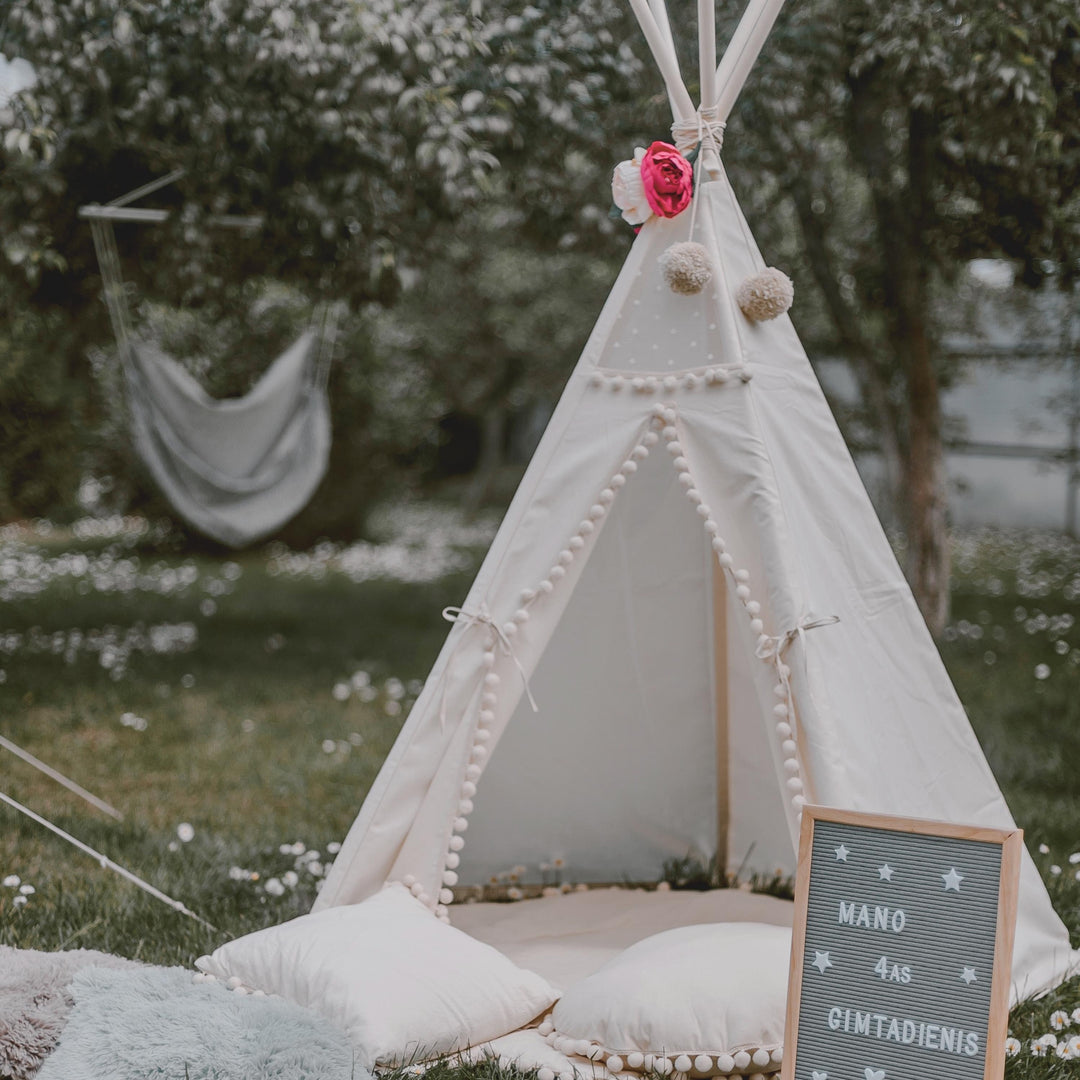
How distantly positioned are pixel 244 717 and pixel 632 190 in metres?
3.21

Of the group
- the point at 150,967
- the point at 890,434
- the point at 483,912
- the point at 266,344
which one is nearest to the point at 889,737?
the point at 483,912

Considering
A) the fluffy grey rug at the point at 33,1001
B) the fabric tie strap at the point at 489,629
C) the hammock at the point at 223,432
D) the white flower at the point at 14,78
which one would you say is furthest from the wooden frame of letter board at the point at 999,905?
the hammock at the point at 223,432

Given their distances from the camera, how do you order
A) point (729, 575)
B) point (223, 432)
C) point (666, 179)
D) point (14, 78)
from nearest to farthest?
point (729, 575) → point (666, 179) → point (14, 78) → point (223, 432)

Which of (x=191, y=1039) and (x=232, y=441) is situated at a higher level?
(x=232, y=441)

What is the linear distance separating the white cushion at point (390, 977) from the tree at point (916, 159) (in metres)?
3.11

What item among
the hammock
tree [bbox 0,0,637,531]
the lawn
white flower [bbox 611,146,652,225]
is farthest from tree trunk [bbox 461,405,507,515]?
white flower [bbox 611,146,652,225]

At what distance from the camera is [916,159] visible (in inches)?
212

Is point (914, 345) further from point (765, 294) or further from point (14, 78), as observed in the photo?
→ point (14, 78)

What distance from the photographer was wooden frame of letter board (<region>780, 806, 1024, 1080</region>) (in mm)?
1867

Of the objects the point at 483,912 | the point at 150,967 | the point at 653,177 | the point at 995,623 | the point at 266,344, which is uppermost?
the point at 653,177

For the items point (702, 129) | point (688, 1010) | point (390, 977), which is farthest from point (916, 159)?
point (390, 977)

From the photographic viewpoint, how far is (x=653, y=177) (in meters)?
2.79

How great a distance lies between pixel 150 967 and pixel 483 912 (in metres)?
1.00

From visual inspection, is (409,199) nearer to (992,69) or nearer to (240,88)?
(240,88)
